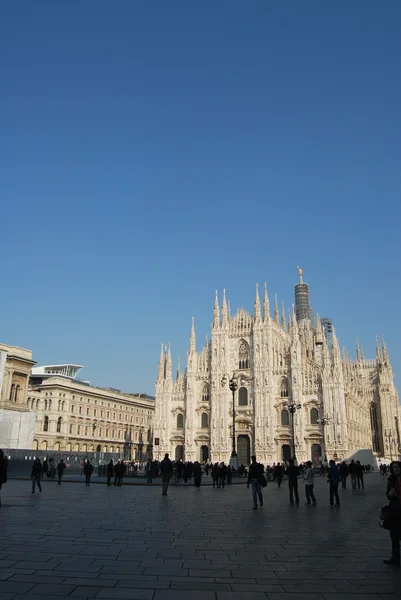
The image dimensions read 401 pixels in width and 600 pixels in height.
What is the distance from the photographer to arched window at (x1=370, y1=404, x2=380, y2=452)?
86.2 m

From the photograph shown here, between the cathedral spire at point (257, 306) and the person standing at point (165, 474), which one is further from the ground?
the cathedral spire at point (257, 306)

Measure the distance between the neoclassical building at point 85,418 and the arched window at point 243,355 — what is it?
17.5 m

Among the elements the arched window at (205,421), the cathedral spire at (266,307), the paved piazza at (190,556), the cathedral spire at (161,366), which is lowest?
the paved piazza at (190,556)

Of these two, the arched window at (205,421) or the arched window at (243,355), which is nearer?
the arched window at (243,355)

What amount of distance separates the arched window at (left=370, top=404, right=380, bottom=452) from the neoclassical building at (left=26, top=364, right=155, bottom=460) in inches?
1518

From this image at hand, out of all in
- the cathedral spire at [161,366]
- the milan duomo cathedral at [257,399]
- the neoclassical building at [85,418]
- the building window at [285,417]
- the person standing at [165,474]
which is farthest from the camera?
the cathedral spire at [161,366]

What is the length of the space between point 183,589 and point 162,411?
56.9m

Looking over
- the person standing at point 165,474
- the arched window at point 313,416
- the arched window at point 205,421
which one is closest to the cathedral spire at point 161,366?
the arched window at point 205,421

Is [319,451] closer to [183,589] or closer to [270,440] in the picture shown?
[270,440]

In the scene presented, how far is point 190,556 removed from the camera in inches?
280

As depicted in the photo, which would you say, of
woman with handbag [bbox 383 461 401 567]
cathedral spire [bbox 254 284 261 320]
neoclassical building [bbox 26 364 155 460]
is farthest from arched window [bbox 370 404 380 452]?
woman with handbag [bbox 383 461 401 567]

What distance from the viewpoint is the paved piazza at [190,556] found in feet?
17.7

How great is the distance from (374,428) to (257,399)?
41.6 metres

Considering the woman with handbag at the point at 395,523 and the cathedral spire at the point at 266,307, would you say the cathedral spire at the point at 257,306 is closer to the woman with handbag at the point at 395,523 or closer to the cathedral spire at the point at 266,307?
the cathedral spire at the point at 266,307
